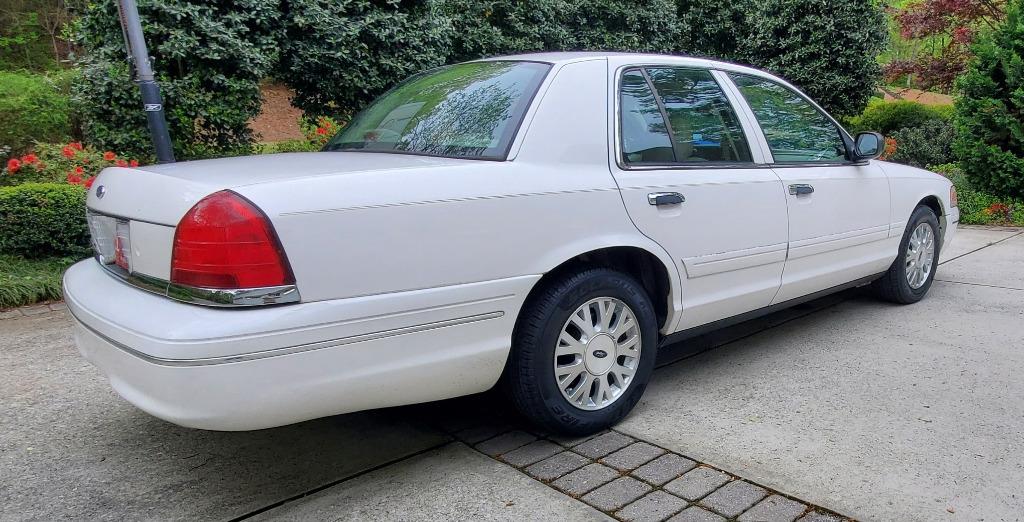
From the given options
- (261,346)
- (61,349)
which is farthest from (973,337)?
(61,349)

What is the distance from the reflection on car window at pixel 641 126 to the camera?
3252 mm

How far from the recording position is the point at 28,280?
5.62 m

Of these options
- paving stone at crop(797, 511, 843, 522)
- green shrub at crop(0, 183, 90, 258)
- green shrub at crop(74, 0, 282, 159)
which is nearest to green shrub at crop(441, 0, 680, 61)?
green shrub at crop(74, 0, 282, 159)

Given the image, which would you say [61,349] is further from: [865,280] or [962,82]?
[962,82]

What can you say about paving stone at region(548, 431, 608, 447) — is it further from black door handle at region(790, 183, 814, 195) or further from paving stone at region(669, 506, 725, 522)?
black door handle at region(790, 183, 814, 195)

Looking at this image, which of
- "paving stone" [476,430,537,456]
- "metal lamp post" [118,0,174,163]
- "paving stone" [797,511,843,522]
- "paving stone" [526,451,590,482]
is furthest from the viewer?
"metal lamp post" [118,0,174,163]

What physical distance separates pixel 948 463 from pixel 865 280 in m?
2.05

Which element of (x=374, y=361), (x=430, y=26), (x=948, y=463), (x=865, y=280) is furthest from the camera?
(x=430, y=26)

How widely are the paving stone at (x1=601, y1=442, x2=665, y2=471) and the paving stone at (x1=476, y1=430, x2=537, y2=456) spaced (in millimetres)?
382

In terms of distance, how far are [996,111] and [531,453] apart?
26.0ft

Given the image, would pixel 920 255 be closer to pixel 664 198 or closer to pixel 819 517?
pixel 664 198

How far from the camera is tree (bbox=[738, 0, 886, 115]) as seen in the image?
11344 mm

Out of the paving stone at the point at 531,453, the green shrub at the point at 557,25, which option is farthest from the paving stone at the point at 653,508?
the green shrub at the point at 557,25

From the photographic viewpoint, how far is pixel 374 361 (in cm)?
246
